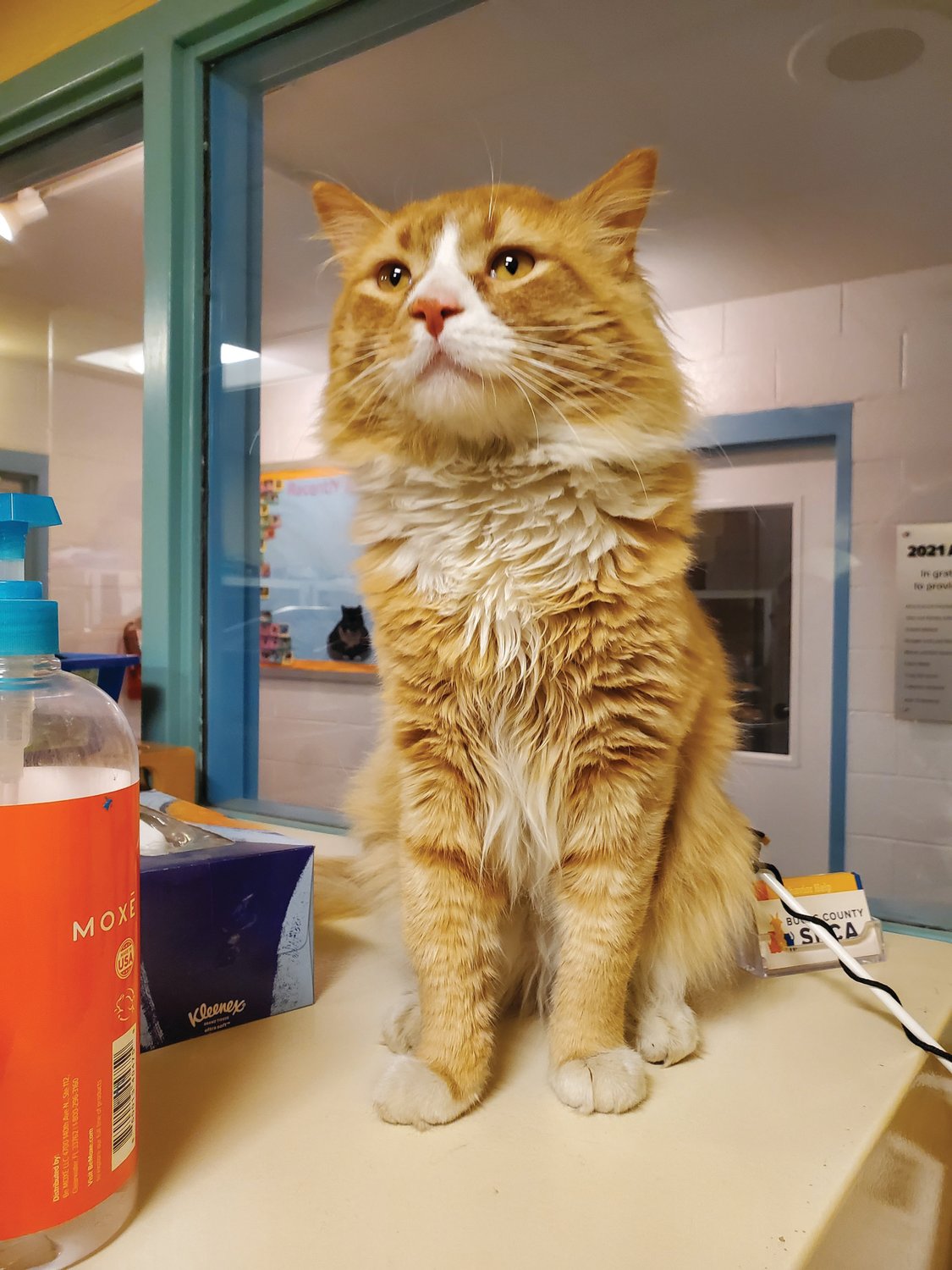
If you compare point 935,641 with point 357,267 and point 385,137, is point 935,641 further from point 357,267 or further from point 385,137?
point 385,137

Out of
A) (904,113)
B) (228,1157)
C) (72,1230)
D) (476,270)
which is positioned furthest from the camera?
(904,113)

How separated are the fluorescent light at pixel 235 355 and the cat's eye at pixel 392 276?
0.71 meters

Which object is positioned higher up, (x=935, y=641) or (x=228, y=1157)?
(x=935, y=641)

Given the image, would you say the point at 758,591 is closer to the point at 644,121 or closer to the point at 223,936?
the point at 644,121

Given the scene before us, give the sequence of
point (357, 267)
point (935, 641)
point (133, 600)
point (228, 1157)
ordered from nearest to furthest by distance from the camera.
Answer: point (228, 1157) < point (357, 267) < point (935, 641) < point (133, 600)

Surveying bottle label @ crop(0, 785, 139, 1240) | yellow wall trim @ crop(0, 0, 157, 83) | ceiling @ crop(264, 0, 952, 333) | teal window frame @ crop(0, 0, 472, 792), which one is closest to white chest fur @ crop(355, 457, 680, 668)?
bottle label @ crop(0, 785, 139, 1240)

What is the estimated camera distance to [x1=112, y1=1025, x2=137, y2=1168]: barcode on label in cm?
47

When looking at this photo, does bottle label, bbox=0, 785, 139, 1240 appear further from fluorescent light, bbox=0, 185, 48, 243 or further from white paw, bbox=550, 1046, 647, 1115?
fluorescent light, bbox=0, 185, 48, 243

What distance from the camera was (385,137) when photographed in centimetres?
128

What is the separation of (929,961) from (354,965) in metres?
0.64

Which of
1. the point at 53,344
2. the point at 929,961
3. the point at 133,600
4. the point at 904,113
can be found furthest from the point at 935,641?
the point at 53,344

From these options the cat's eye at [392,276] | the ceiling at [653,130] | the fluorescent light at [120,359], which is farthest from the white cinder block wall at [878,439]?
the fluorescent light at [120,359]

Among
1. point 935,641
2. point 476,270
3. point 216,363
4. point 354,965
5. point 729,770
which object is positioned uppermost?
point 216,363

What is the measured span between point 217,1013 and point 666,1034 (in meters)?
0.41
